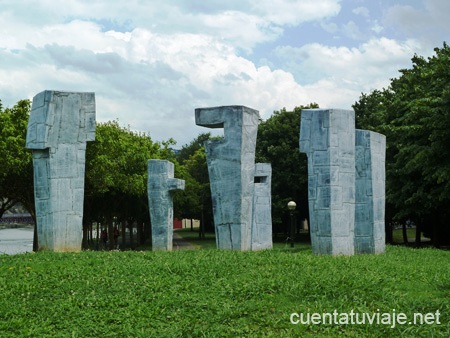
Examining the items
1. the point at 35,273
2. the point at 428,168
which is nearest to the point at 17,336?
the point at 35,273

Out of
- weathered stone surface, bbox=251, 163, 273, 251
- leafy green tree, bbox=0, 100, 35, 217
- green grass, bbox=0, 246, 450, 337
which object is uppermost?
leafy green tree, bbox=0, 100, 35, 217

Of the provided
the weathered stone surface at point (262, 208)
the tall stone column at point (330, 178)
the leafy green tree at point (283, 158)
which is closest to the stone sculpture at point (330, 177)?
the tall stone column at point (330, 178)

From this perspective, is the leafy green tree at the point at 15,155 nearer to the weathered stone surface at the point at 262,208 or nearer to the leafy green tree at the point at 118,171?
the leafy green tree at the point at 118,171

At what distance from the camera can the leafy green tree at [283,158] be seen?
34.7m

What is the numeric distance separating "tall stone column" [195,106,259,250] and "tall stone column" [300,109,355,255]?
5.10 ft

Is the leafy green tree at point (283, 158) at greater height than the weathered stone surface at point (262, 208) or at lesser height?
greater

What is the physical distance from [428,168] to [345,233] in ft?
29.9

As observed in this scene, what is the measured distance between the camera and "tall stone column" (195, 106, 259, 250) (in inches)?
547

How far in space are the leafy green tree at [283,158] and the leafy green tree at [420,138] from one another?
19.6ft

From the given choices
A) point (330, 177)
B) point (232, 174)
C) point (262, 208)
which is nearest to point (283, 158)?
point (262, 208)

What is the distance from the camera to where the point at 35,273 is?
9773 millimetres

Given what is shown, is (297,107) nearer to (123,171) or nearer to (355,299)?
(123,171)

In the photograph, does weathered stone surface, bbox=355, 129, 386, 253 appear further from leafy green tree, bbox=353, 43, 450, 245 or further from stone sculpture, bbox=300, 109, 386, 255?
leafy green tree, bbox=353, 43, 450, 245

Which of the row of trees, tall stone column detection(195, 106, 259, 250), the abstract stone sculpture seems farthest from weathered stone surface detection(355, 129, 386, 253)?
the abstract stone sculpture
